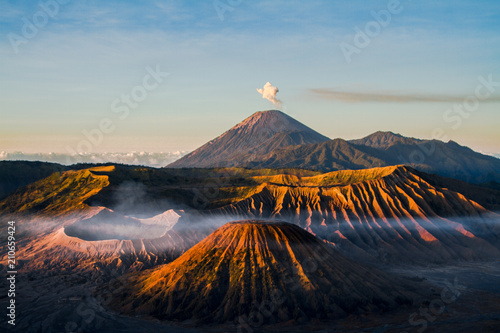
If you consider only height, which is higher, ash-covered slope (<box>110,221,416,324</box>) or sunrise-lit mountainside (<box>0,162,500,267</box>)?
sunrise-lit mountainside (<box>0,162,500,267</box>)

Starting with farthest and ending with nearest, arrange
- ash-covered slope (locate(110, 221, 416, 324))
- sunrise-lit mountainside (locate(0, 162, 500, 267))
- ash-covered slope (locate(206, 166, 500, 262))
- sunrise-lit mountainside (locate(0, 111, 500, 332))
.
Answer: ash-covered slope (locate(206, 166, 500, 262)) < sunrise-lit mountainside (locate(0, 162, 500, 267)) < sunrise-lit mountainside (locate(0, 111, 500, 332)) < ash-covered slope (locate(110, 221, 416, 324))

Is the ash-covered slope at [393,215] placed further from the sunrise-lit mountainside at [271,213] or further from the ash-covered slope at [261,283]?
the ash-covered slope at [261,283]

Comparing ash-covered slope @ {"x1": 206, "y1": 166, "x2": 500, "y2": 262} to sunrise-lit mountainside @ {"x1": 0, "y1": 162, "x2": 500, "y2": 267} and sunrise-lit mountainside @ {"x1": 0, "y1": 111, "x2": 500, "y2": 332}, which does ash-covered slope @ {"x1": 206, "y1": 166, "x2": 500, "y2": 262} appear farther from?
sunrise-lit mountainside @ {"x1": 0, "y1": 111, "x2": 500, "y2": 332}

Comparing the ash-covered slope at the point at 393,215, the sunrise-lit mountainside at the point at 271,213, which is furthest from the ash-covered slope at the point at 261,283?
the ash-covered slope at the point at 393,215

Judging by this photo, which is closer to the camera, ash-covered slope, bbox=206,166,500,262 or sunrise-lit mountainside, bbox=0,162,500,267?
sunrise-lit mountainside, bbox=0,162,500,267

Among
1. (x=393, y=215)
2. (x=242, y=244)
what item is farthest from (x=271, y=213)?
(x=242, y=244)

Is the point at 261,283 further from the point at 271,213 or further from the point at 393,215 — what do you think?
the point at 271,213

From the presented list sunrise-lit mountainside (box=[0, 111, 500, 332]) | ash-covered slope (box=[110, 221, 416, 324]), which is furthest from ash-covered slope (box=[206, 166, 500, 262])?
ash-covered slope (box=[110, 221, 416, 324])

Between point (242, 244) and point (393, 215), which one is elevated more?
point (393, 215)

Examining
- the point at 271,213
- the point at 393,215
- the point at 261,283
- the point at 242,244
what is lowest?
the point at 261,283
